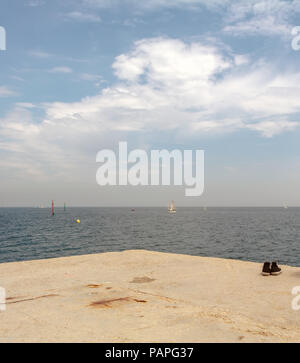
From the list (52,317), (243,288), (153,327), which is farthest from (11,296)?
(243,288)

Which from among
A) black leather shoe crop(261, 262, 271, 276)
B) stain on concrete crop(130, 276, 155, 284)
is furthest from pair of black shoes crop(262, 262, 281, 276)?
stain on concrete crop(130, 276, 155, 284)

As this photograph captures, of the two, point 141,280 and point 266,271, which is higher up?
point 266,271

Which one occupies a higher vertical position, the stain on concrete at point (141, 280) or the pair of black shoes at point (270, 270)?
the pair of black shoes at point (270, 270)

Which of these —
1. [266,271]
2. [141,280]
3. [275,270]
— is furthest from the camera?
[275,270]

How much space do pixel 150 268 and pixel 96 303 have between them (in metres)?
5.62

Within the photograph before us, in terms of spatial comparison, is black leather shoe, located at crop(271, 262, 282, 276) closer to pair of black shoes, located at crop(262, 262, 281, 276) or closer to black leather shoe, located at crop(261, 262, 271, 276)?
pair of black shoes, located at crop(262, 262, 281, 276)

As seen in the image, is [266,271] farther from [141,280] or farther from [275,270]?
[141,280]

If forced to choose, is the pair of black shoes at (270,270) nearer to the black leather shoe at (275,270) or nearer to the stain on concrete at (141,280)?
the black leather shoe at (275,270)

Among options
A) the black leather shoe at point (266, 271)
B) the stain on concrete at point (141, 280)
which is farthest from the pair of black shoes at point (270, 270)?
the stain on concrete at point (141, 280)

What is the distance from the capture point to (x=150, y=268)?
571 inches

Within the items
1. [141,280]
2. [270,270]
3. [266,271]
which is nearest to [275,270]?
[270,270]

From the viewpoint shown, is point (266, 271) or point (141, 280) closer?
point (141, 280)

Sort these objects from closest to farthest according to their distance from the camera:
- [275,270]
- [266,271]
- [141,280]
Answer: [141,280]
[266,271]
[275,270]
